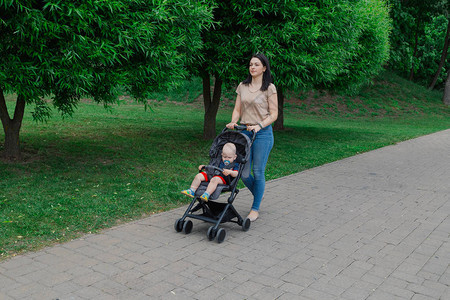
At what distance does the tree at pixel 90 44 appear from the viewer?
6012 millimetres

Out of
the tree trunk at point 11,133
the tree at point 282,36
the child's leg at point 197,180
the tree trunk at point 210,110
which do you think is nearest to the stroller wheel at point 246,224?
the child's leg at point 197,180

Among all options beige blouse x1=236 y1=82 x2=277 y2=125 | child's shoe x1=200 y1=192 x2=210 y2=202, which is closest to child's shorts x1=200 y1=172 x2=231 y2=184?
child's shoe x1=200 y1=192 x2=210 y2=202

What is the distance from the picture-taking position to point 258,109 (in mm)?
5547

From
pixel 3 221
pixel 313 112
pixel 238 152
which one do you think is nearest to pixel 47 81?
pixel 3 221

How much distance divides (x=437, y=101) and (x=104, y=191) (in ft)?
114

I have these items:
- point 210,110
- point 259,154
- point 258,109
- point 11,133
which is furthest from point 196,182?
point 210,110

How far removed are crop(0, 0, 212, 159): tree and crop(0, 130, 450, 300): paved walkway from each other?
8.46ft

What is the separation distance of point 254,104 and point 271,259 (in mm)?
2038

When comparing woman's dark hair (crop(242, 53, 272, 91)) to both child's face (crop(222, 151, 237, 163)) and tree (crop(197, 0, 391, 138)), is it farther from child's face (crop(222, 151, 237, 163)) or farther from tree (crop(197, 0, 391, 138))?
tree (crop(197, 0, 391, 138))

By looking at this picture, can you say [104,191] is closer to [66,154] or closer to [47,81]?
[47,81]

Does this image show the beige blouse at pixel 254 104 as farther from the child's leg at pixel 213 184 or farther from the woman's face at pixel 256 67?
the child's leg at pixel 213 184

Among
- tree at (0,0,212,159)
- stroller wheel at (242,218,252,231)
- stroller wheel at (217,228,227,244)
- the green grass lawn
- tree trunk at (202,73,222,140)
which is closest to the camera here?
stroller wheel at (217,228,227,244)

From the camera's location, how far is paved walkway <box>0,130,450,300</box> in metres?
3.72

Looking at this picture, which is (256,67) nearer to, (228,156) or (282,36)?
(228,156)
